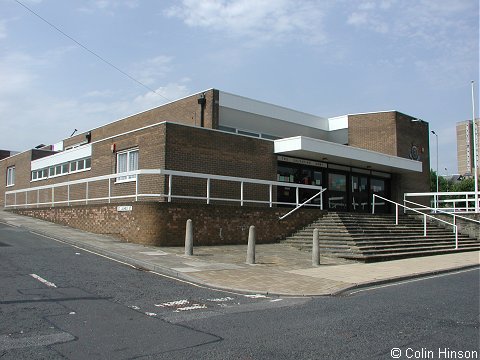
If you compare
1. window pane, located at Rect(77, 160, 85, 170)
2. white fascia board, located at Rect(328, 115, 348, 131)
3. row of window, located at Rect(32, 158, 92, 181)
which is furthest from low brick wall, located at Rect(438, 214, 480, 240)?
window pane, located at Rect(77, 160, 85, 170)

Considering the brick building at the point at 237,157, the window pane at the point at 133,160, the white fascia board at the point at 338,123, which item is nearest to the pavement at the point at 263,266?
the brick building at the point at 237,157

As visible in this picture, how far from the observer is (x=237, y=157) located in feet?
68.0

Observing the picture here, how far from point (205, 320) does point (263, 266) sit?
6.11m

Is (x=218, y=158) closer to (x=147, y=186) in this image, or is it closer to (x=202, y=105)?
(x=147, y=186)

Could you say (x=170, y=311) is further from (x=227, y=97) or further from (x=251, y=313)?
(x=227, y=97)

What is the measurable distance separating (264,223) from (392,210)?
13.6m

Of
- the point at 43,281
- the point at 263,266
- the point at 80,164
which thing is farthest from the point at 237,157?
the point at 43,281

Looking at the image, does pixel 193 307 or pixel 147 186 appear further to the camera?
pixel 147 186

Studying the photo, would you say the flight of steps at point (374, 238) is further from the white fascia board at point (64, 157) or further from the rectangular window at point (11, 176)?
the rectangular window at point (11, 176)

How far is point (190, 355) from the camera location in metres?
5.20

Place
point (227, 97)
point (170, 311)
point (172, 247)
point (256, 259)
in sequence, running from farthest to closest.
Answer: point (227, 97), point (172, 247), point (256, 259), point (170, 311)

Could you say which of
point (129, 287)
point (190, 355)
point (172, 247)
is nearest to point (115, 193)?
point (172, 247)

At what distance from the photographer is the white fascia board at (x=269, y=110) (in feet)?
79.0

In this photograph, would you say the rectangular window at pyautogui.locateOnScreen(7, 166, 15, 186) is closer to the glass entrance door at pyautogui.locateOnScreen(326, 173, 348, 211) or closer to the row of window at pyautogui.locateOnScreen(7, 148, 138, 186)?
the row of window at pyautogui.locateOnScreen(7, 148, 138, 186)
